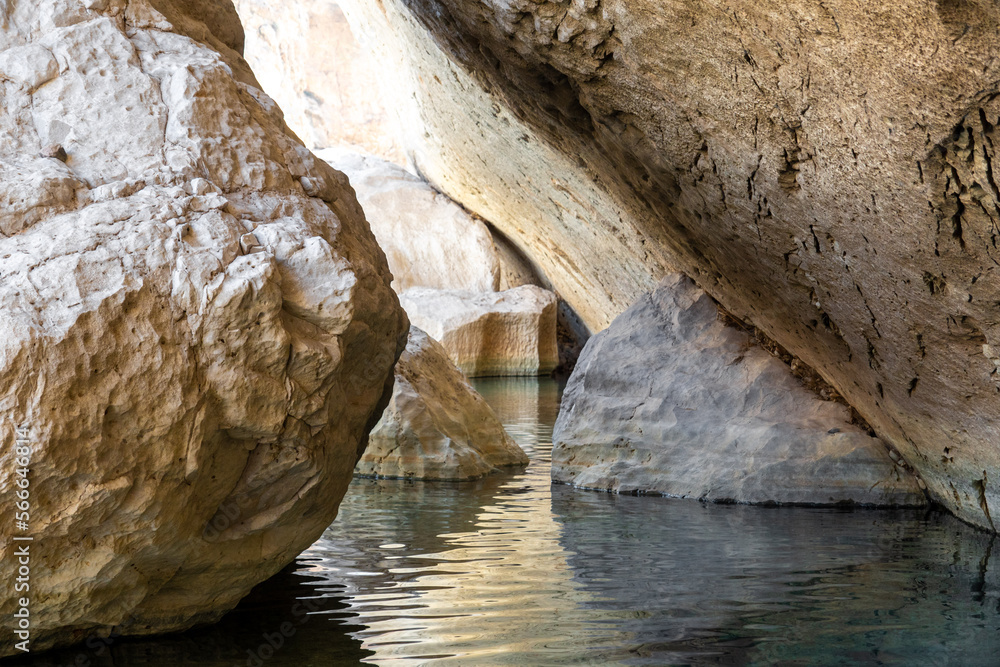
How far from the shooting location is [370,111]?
24250 millimetres

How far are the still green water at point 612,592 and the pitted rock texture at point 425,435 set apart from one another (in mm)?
720

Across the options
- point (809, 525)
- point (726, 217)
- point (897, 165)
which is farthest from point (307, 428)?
point (809, 525)

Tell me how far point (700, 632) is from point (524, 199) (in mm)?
9414

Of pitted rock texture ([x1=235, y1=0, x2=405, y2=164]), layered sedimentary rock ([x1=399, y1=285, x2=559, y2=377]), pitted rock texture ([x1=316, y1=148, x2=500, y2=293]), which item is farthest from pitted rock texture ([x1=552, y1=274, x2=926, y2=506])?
pitted rock texture ([x1=235, y1=0, x2=405, y2=164])

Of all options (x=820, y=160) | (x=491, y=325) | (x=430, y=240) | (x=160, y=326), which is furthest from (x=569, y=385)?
(x=430, y=240)

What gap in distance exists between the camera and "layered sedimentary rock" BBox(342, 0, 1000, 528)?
3580mm

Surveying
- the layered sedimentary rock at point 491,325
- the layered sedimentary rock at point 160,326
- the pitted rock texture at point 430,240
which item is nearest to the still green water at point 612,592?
the layered sedimentary rock at point 160,326

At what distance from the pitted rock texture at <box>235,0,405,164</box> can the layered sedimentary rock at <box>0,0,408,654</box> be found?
21.0 meters

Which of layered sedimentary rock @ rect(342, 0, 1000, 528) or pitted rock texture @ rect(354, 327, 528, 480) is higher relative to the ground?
layered sedimentary rock @ rect(342, 0, 1000, 528)

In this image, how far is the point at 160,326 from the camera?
9.67ft

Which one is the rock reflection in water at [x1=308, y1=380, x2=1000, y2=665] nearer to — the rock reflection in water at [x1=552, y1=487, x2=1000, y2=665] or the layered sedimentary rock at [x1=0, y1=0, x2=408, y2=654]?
the rock reflection in water at [x1=552, y1=487, x2=1000, y2=665]

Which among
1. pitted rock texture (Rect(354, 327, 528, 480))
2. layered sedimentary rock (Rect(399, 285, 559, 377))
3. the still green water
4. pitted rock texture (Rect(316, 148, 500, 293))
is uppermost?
pitted rock texture (Rect(316, 148, 500, 293))

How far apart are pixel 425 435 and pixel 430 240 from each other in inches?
484

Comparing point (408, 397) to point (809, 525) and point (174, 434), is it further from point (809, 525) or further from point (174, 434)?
point (174, 434)
